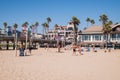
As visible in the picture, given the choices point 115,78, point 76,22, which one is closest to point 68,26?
point 76,22

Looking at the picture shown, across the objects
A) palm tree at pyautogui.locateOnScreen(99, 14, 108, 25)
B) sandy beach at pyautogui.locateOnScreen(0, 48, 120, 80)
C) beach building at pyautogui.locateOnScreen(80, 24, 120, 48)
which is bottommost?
sandy beach at pyautogui.locateOnScreen(0, 48, 120, 80)

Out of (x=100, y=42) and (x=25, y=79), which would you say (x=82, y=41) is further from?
(x=25, y=79)

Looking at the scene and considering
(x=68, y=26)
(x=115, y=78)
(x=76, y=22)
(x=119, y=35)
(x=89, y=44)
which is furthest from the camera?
(x=68, y=26)

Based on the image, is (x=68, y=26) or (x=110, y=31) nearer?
(x=110, y=31)

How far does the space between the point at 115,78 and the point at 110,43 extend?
172 ft

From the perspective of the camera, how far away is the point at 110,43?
62094 millimetres

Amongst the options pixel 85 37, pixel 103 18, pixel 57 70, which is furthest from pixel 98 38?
pixel 57 70

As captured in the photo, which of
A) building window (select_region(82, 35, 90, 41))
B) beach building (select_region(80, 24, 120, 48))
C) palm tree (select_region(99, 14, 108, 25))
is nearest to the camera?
beach building (select_region(80, 24, 120, 48))

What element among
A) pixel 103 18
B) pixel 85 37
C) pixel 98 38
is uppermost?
pixel 103 18

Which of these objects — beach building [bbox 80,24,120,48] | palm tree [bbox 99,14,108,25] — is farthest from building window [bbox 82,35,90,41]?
palm tree [bbox 99,14,108,25]

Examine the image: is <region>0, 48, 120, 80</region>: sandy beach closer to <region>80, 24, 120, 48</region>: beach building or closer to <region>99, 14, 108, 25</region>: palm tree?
<region>80, 24, 120, 48</region>: beach building

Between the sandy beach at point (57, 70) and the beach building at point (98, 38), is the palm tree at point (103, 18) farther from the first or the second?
the sandy beach at point (57, 70)

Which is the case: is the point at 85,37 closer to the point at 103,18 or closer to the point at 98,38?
the point at 98,38

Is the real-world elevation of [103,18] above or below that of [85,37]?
above
